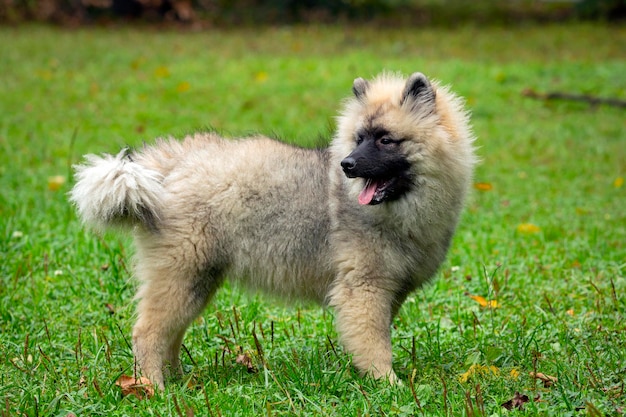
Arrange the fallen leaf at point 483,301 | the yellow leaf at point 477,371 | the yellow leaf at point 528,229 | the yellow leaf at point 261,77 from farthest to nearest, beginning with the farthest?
the yellow leaf at point 261,77 → the yellow leaf at point 528,229 → the fallen leaf at point 483,301 → the yellow leaf at point 477,371

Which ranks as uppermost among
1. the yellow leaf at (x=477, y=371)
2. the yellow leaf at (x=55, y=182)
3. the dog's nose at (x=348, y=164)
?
the dog's nose at (x=348, y=164)

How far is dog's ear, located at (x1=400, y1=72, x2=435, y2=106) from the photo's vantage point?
14.9ft

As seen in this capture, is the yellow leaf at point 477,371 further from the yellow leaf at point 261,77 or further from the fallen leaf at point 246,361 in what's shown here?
the yellow leaf at point 261,77

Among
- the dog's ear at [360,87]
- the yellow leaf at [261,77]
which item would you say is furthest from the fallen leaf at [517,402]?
the yellow leaf at [261,77]

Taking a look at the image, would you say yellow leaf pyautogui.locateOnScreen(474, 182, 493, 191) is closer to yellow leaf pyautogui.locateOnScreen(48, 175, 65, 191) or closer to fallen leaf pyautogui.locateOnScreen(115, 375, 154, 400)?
yellow leaf pyautogui.locateOnScreen(48, 175, 65, 191)

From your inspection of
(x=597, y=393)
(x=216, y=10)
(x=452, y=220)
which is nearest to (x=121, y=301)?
(x=452, y=220)

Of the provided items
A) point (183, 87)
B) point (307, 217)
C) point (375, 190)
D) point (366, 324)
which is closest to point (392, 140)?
point (375, 190)

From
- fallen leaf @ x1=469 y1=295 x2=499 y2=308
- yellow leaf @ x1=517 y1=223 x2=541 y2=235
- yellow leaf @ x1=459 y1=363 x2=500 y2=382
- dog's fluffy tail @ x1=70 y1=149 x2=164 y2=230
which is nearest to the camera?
yellow leaf @ x1=459 y1=363 x2=500 y2=382

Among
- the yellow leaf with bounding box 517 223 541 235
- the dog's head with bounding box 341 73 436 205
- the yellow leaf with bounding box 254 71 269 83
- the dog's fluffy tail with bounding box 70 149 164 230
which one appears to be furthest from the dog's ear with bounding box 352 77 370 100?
the yellow leaf with bounding box 254 71 269 83

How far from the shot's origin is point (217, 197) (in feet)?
14.9

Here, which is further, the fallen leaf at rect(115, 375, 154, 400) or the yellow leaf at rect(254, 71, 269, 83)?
the yellow leaf at rect(254, 71, 269, 83)

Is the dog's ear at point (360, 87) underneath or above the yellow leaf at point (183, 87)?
above

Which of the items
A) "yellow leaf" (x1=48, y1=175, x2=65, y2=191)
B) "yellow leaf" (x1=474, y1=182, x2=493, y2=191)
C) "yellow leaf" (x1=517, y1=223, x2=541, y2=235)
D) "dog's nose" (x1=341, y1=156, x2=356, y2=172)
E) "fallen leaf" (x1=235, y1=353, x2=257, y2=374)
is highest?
"dog's nose" (x1=341, y1=156, x2=356, y2=172)

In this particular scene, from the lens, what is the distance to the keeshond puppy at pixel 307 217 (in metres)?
4.47
